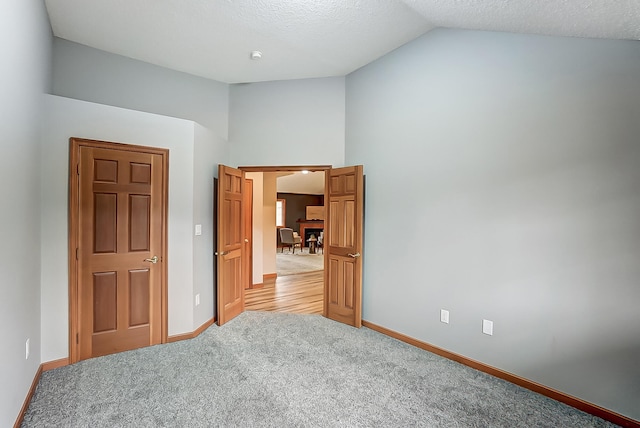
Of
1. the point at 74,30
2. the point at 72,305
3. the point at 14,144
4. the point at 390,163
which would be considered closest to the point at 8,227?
the point at 14,144

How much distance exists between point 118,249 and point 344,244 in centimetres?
242

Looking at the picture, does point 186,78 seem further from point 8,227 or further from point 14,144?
point 8,227

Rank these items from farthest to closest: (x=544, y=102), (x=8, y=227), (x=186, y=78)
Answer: (x=186, y=78), (x=544, y=102), (x=8, y=227)

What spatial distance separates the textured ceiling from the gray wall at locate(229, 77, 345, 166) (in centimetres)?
42

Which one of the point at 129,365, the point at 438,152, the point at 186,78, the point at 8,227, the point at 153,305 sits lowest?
the point at 129,365

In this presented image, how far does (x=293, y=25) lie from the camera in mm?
2918

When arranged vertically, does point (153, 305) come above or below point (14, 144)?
below

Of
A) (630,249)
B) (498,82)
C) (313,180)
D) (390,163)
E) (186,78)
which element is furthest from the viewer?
(313,180)

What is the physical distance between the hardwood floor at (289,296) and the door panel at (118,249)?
1.61 metres

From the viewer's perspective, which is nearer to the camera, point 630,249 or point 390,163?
point 630,249

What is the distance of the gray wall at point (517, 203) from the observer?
2.08m

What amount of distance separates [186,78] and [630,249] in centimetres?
475

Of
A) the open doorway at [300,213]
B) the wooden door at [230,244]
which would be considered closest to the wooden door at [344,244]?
the wooden door at [230,244]

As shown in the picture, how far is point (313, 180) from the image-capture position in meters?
12.0
